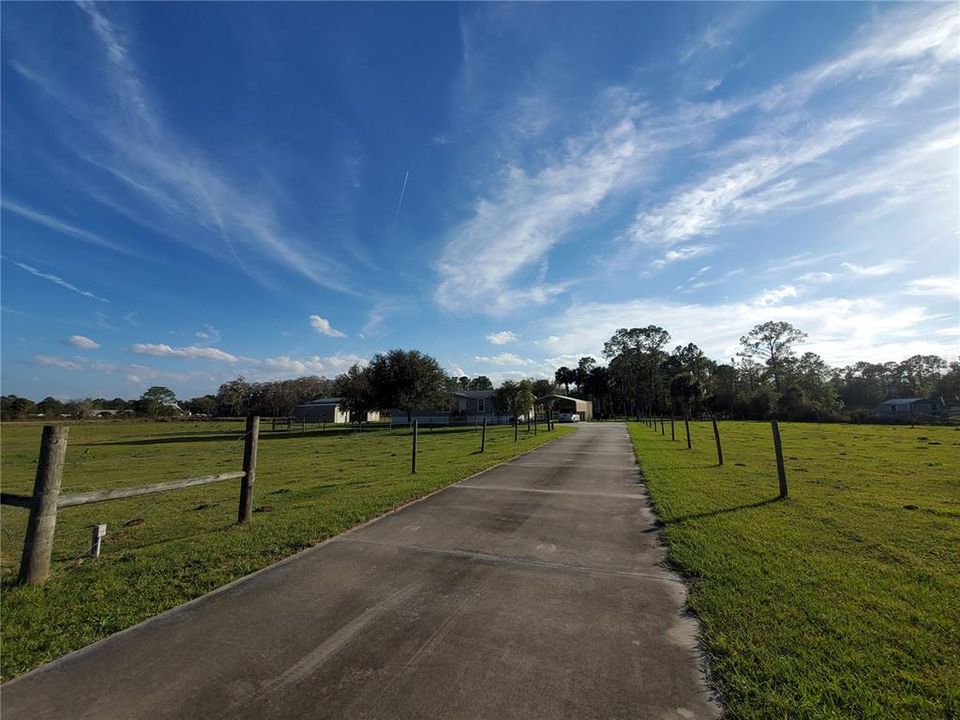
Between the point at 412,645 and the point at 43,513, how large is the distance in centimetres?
429

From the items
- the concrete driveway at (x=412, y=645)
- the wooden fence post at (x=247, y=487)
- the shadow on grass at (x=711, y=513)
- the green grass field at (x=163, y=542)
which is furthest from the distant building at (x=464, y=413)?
the concrete driveway at (x=412, y=645)

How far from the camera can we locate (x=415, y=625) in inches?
138

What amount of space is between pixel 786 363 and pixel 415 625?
87.2 m

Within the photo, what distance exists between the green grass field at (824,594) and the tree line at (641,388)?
Result: 3114 cm

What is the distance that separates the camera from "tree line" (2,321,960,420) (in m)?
43.9

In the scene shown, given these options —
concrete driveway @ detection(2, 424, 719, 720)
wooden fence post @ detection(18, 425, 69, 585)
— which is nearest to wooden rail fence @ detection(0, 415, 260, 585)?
wooden fence post @ detection(18, 425, 69, 585)

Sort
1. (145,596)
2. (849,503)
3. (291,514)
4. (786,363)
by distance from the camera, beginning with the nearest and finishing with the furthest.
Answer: (145,596)
(291,514)
(849,503)
(786,363)

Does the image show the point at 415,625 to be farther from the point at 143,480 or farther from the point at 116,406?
the point at 116,406

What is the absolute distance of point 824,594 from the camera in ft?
12.9

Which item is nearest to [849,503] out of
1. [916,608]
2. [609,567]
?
[916,608]

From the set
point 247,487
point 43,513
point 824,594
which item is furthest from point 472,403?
point 824,594

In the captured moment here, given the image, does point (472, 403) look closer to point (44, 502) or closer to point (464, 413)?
point (464, 413)

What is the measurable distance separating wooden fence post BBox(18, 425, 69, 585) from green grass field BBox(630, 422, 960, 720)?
636 cm

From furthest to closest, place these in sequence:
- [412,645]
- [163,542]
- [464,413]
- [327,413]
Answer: [327,413] < [464,413] < [163,542] < [412,645]
